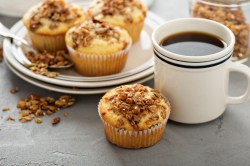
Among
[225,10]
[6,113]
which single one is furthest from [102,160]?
[225,10]

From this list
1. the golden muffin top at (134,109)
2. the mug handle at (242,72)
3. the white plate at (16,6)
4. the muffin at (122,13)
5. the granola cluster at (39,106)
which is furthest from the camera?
the white plate at (16,6)

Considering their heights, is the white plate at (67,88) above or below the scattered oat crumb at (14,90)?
above

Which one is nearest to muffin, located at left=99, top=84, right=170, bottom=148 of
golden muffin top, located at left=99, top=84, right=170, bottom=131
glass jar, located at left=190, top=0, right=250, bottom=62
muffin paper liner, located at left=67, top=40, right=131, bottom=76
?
golden muffin top, located at left=99, top=84, right=170, bottom=131

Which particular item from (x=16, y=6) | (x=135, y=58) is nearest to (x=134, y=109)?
(x=135, y=58)

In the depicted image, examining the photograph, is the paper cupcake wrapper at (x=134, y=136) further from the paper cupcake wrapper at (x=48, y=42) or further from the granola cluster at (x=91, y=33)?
the paper cupcake wrapper at (x=48, y=42)

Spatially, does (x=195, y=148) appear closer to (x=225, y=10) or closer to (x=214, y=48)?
(x=214, y=48)

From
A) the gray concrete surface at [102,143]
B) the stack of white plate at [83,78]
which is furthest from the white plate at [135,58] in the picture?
the gray concrete surface at [102,143]
